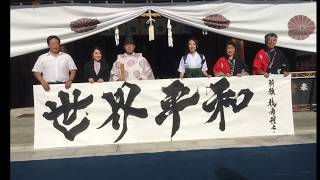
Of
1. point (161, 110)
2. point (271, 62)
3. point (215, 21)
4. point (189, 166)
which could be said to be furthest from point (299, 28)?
point (189, 166)

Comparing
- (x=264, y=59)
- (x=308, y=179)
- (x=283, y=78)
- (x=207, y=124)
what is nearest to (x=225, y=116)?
(x=207, y=124)

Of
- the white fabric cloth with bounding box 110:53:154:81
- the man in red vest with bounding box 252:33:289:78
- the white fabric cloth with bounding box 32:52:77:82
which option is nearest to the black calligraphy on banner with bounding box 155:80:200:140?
the white fabric cloth with bounding box 110:53:154:81

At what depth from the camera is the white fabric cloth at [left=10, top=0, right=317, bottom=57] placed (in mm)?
8461

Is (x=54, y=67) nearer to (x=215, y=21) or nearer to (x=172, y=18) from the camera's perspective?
(x=172, y=18)

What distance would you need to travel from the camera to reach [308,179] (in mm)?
5223

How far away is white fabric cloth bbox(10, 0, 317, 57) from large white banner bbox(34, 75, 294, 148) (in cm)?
177

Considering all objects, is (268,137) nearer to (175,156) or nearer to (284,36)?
(175,156)

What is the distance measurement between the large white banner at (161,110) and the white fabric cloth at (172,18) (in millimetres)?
1770

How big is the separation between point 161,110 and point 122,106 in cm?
72

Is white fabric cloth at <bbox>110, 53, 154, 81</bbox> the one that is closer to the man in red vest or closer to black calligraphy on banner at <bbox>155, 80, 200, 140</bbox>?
black calligraphy on banner at <bbox>155, 80, 200, 140</bbox>

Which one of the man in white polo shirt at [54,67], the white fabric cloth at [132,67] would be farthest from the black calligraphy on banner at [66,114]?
the white fabric cloth at [132,67]

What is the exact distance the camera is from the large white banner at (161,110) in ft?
23.5

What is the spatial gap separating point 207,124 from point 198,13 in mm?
2681

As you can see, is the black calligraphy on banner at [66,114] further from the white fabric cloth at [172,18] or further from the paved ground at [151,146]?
the white fabric cloth at [172,18]
